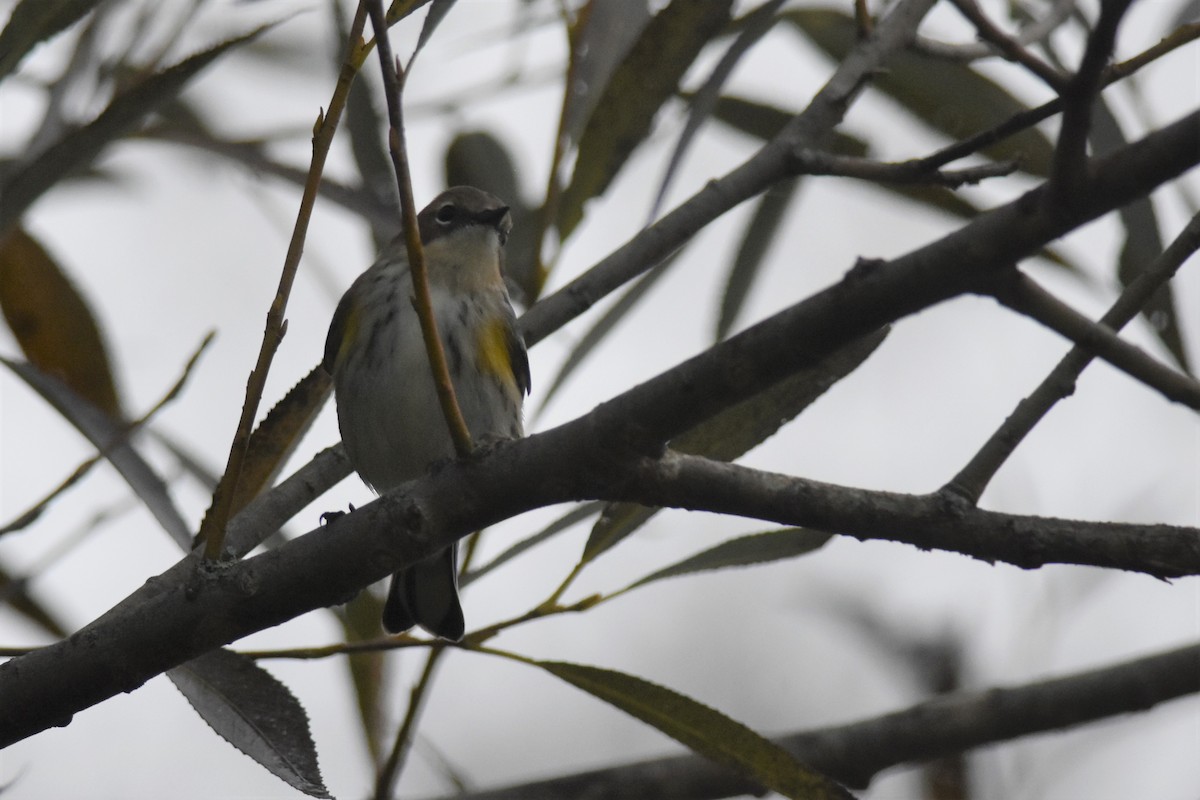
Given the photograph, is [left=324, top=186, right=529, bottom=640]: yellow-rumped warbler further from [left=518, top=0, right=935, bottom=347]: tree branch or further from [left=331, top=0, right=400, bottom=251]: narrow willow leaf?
[left=518, top=0, right=935, bottom=347]: tree branch

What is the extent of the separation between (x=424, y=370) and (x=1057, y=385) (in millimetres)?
2165

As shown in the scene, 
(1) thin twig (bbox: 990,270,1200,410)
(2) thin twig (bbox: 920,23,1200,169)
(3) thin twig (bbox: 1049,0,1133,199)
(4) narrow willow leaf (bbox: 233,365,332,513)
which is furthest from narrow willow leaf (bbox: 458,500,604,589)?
(3) thin twig (bbox: 1049,0,1133,199)

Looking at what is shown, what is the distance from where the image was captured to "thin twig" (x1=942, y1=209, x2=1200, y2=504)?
1.84 meters

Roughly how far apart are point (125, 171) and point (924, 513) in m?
3.95

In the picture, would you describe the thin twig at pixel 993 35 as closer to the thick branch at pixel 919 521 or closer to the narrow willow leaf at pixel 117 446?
the thick branch at pixel 919 521

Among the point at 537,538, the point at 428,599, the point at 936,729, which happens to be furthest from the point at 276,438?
the point at 936,729

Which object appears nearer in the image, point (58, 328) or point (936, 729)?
point (936, 729)

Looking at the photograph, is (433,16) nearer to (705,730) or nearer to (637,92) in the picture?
(637,92)

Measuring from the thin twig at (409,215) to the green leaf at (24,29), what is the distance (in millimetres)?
1239

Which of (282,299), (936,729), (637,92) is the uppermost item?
(637,92)

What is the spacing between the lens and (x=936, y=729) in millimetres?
3295

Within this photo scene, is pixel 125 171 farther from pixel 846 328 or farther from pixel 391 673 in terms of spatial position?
pixel 846 328

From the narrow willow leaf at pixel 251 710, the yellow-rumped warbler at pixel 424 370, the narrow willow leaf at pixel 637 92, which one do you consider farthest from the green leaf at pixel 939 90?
the narrow willow leaf at pixel 251 710

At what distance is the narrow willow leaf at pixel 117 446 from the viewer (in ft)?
9.17
